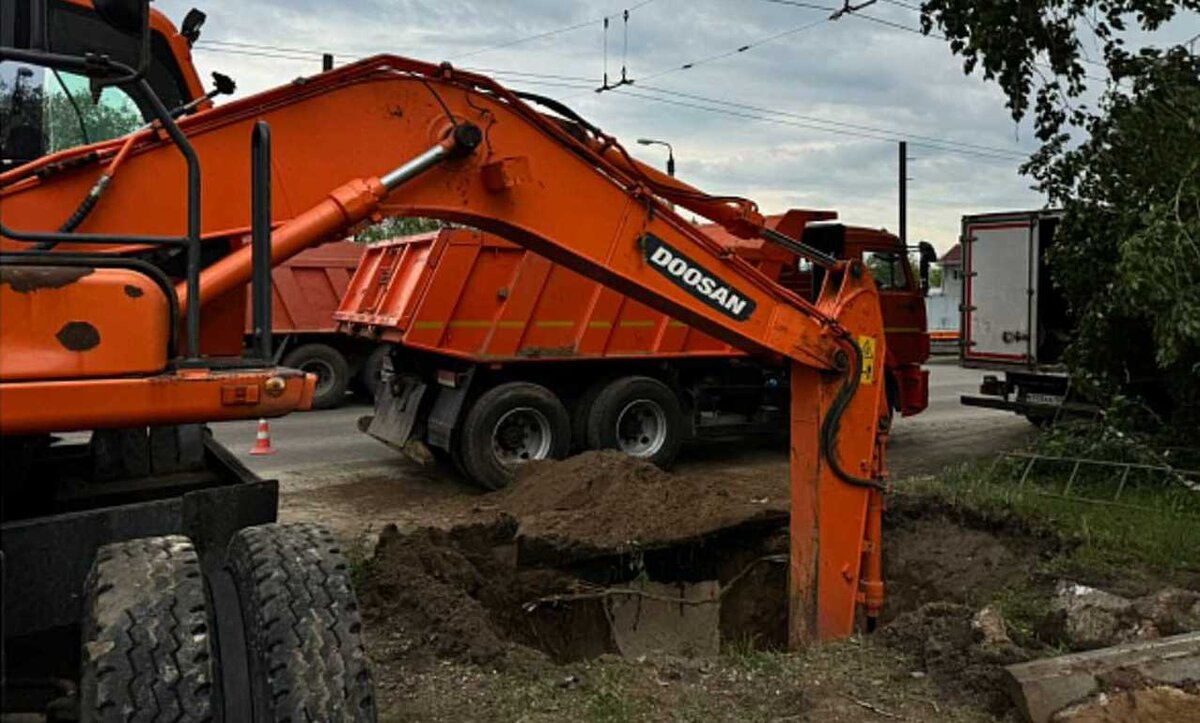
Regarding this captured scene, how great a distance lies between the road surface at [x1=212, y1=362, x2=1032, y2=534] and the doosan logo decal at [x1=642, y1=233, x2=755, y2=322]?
13.7ft

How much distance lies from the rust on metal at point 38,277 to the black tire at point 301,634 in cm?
91

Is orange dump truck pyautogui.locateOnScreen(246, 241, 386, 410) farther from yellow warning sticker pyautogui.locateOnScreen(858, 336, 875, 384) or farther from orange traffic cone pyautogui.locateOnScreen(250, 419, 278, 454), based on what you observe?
yellow warning sticker pyautogui.locateOnScreen(858, 336, 875, 384)

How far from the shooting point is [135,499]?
357 centimetres

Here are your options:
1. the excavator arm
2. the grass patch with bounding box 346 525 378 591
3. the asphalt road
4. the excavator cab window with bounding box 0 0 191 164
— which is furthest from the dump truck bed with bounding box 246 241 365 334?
the excavator cab window with bounding box 0 0 191 164

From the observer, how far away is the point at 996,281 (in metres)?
13.1

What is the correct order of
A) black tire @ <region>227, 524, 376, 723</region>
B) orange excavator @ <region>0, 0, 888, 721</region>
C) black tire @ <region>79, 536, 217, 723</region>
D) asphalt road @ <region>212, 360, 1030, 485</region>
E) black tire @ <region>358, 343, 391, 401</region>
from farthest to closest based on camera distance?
1. black tire @ <region>358, 343, 391, 401</region>
2. asphalt road @ <region>212, 360, 1030, 485</region>
3. black tire @ <region>227, 524, 376, 723</region>
4. orange excavator @ <region>0, 0, 888, 721</region>
5. black tire @ <region>79, 536, 217, 723</region>

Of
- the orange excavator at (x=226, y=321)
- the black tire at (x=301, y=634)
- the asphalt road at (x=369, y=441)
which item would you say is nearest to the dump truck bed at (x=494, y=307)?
the asphalt road at (x=369, y=441)

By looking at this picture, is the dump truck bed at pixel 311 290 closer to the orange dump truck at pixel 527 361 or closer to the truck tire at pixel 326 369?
the truck tire at pixel 326 369

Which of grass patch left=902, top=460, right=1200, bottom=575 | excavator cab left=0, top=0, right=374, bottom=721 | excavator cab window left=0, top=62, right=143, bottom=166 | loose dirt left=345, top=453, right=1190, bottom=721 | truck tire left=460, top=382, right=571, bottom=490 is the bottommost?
loose dirt left=345, top=453, right=1190, bottom=721

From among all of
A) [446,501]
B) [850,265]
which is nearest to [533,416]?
[446,501]

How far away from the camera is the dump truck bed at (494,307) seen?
31.8 ft

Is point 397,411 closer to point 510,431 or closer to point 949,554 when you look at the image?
point 510,431

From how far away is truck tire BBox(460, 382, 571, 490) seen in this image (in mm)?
9828

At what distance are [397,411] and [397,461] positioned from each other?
1.11 meters
